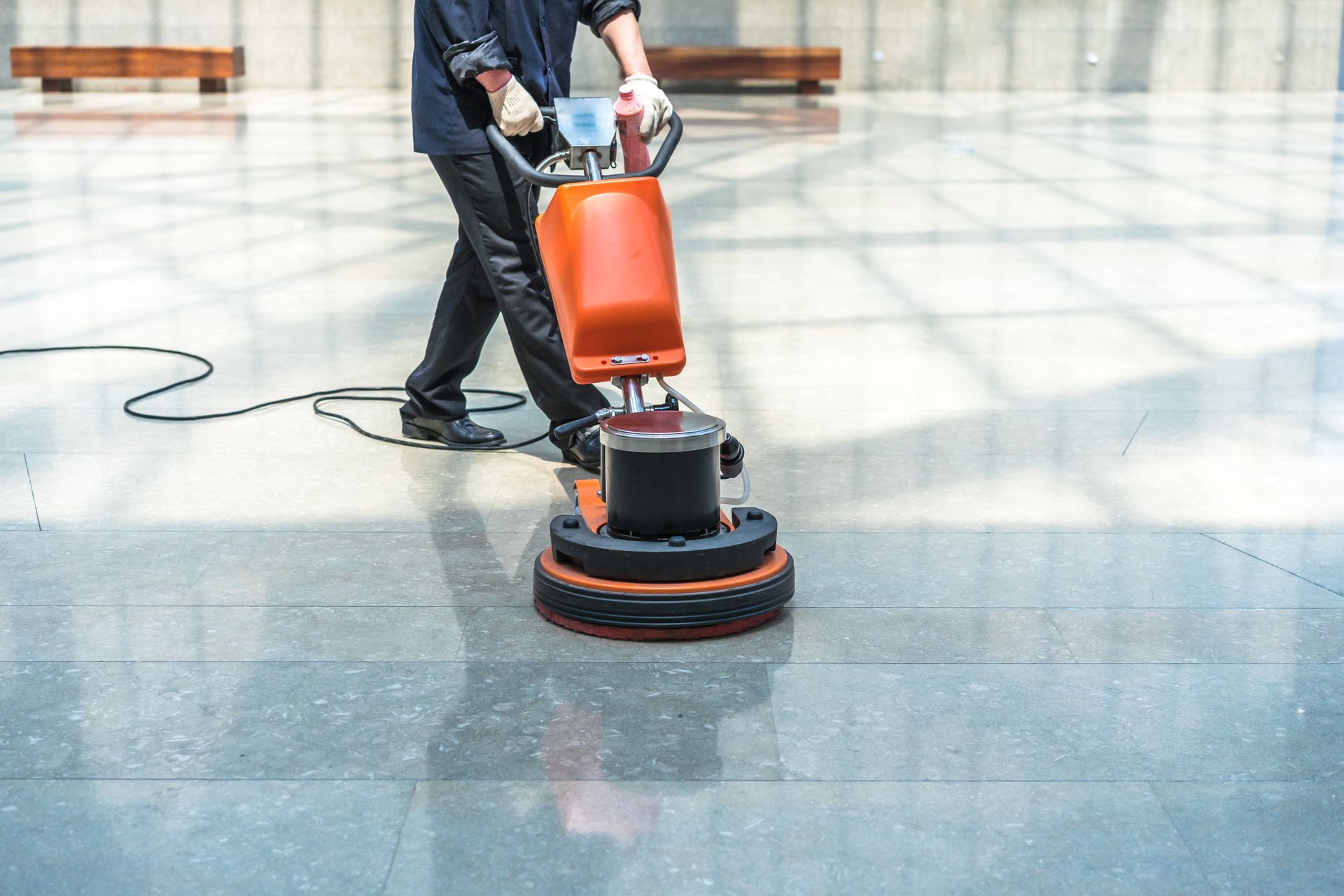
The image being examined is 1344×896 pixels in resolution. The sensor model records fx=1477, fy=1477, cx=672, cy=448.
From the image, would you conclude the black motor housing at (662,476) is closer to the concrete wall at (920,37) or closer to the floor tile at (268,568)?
the floor tile at (268,568)

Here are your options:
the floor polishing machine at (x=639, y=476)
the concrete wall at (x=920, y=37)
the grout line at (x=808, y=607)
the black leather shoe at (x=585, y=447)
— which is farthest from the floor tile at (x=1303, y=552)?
the concrete wall at (x=920, y=37)

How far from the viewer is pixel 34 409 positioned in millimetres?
3734

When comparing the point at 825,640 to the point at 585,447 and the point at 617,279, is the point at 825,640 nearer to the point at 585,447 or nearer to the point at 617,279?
the point at 617,279

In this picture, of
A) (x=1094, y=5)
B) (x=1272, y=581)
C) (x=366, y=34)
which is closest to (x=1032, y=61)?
(x=1094, y=5)

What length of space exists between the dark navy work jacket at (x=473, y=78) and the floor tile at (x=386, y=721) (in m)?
1.31

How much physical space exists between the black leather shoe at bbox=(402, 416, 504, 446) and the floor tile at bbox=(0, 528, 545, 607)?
24.6 inches

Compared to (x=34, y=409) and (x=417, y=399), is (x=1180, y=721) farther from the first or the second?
(x=34, y=409)

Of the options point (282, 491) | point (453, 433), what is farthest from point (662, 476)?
point (453, 433)

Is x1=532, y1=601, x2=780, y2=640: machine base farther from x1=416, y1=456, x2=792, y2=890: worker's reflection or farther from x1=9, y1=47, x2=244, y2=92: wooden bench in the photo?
x1=9, y1=47, x2=244, y2=92: wooden bench

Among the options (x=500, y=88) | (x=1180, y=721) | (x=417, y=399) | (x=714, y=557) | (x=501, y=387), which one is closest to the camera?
(x=1180, y=721)

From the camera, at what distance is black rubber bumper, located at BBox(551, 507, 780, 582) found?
2.32m

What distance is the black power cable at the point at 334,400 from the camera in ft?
11.4

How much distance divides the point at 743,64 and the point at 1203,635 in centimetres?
1451

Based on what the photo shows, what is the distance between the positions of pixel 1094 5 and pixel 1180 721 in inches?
643
